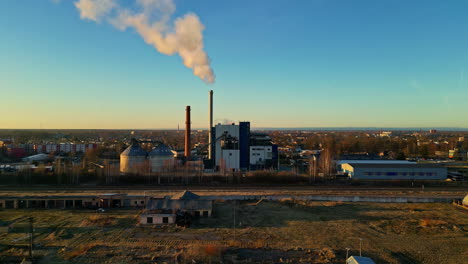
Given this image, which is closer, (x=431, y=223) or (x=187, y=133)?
(x=431, y=223)

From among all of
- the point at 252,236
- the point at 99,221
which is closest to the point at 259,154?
the point at 252,236

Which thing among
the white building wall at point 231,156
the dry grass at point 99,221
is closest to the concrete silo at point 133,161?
the white building wall at point 231,156

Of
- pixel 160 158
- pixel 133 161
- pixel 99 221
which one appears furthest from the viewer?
pixel 160 158

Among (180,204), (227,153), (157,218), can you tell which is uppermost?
(227,153)

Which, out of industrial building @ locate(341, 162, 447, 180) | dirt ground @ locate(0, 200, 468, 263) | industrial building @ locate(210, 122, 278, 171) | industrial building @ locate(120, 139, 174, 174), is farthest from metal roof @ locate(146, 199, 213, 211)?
industrial building @ locate(341, 162, 447, 180)

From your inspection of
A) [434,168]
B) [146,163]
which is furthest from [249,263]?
[434,168]

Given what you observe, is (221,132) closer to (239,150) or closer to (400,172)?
(239,150)

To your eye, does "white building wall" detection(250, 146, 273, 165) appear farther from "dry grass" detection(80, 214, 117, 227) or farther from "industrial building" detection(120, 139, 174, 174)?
"dry grass" detection(80, 214, 117, 227)
